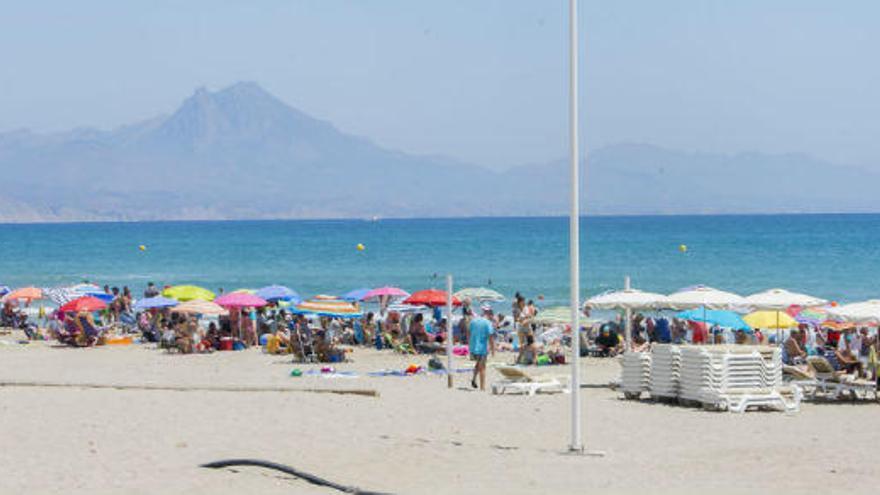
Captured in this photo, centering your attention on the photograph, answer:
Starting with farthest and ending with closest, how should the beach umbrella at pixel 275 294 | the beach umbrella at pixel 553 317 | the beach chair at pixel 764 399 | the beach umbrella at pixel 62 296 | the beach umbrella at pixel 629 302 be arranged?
the beach umbrella at pixel 62 296
the beach umbrella at pixel 275 294
the beach umbrella at pixel 553 317
the beach umbrella at pixel 629 302
the beach chair at pixel 764 399

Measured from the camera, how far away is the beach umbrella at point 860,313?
59.0 feet

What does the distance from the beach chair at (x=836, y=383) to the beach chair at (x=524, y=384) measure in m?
3.48

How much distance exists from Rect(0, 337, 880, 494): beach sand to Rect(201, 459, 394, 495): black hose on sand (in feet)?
0.27

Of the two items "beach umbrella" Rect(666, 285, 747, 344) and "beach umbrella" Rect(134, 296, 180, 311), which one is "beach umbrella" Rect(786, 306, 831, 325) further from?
"beach umbrella" Rect(134, 296, 180, 311)

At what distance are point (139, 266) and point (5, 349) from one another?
60.6m

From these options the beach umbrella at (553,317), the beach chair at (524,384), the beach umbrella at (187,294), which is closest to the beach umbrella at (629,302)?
the beach chair at (524,384)

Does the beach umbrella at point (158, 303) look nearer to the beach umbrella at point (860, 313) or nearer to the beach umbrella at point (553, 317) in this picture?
the beach umbrella at point (553, 317)

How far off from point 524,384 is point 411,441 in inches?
194

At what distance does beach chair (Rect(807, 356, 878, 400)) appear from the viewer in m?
17.9

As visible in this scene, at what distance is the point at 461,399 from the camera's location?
1778 cm

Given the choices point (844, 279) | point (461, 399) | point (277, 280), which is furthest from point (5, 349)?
point (844, 279)

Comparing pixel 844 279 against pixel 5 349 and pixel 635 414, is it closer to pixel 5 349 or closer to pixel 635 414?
pixel 5 349

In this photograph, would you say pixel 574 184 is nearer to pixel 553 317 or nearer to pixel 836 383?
pixel 836 383

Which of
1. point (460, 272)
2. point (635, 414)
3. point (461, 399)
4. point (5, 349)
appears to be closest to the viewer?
point (635, 414)
